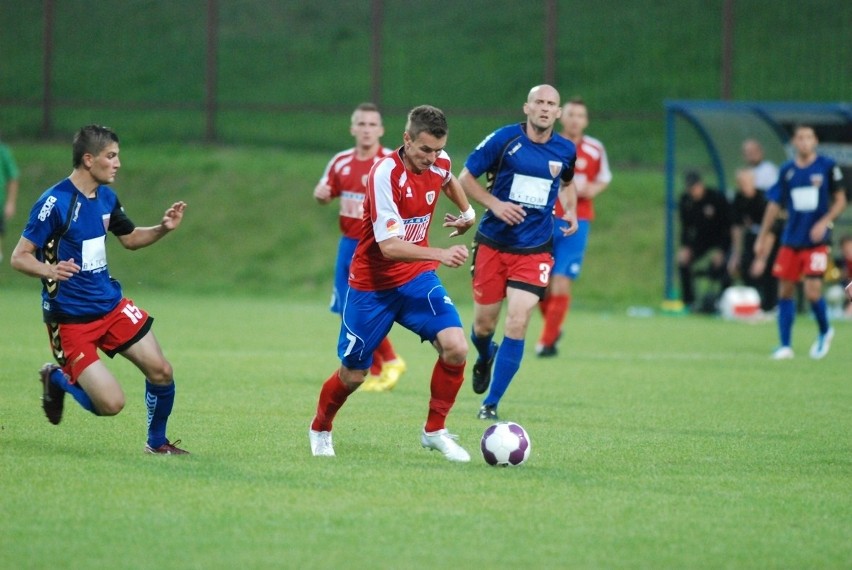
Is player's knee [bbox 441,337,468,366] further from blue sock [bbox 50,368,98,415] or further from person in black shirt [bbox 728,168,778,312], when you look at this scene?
person in black shirt [bbox 728,168,778,312]

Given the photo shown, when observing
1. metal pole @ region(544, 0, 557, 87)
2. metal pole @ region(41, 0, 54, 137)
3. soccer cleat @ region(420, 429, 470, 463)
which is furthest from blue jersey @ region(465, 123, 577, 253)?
metal pole @ region(41, 0, 54, 137)

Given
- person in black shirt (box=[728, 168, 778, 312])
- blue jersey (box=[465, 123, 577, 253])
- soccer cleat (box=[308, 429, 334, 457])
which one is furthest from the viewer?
person in black shirt (box=[728, 168, 778, 312])

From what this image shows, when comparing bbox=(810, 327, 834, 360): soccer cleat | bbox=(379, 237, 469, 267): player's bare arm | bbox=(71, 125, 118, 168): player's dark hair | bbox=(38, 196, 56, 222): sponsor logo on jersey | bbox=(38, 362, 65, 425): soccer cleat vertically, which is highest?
bbox=(71, 125, 118, 168): player's dark hair

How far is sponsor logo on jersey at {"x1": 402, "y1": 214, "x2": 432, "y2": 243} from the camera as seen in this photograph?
24.5ft

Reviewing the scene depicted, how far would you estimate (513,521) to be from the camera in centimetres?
577

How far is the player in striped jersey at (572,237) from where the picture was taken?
13.3 m

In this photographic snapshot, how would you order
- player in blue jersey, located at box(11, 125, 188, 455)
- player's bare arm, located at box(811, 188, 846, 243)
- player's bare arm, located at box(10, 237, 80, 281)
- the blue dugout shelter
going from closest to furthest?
player's bare arm, located at box(10, 237, 80, 281)
player in blue jersey, located at box(11, 125, 188, 455)
player's bare arm, located at box(811, 188, 846, 243)
the blue dugout shelter

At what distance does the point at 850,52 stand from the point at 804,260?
40.5 ft

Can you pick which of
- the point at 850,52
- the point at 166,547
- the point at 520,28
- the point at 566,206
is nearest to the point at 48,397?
the point at 166,547

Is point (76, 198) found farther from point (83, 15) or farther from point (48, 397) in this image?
point (83, 15)

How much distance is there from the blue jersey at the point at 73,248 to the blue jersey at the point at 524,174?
10.7 feet

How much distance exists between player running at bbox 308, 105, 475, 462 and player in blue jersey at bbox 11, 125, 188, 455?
0.94m

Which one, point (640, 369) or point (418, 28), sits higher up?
point (418, 28)

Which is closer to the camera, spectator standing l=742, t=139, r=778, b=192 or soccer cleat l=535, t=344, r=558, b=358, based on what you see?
soccer cleat l=535, t=344, r=558, b=358
